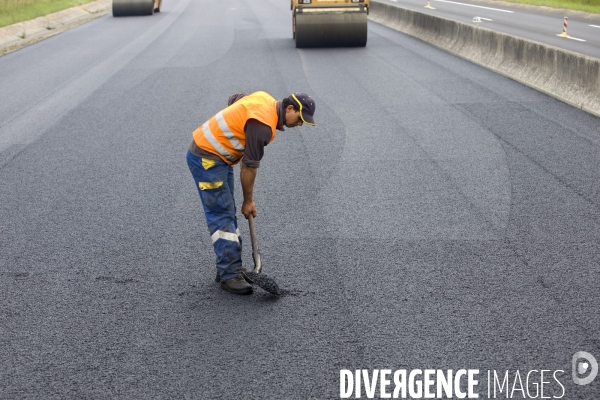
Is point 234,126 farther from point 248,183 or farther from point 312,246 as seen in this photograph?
point 312,246

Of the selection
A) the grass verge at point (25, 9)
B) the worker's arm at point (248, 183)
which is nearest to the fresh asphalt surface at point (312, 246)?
the worker's arm at point (248, 183)

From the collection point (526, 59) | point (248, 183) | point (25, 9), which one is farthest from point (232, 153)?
point (25, 9)

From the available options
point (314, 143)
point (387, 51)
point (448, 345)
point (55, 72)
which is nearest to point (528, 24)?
point (387, 51)

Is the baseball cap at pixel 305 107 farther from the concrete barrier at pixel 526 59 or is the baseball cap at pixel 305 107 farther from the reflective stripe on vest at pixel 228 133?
Result: the concrete barrier at pixel 526 59

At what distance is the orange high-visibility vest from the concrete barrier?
6.94 metres

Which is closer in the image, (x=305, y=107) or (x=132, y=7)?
(x=305, y=107)

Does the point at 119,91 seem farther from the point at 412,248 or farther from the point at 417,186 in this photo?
the point at 412,248

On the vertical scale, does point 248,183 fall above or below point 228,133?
below

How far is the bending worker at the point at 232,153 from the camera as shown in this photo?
4.90 m

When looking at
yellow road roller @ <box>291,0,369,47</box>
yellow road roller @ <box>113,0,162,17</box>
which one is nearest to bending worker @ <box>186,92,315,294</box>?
yellow road roller @ <box>291,0,369,47</box>

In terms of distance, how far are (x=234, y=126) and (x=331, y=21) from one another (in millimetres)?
14264

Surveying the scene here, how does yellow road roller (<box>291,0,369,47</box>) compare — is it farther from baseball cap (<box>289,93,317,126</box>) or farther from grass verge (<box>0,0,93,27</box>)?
baseball cap (<box>289,93,317,126</box>)

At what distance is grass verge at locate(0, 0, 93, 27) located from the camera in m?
24.1

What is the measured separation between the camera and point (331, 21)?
18.7 metres
